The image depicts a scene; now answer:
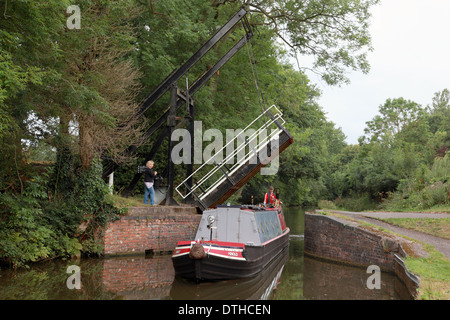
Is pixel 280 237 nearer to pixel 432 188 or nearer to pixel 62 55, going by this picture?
pixel 62 55

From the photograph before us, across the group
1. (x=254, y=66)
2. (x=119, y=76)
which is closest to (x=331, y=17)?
(x=254, y=66)

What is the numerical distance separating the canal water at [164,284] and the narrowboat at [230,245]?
0.94ft

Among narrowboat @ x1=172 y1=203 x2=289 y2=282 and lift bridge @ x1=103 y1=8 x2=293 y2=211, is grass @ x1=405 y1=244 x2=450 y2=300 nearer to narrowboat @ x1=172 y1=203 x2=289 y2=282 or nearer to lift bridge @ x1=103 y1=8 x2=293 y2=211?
narrowboat @ x1=172 y1=203 x2=289 y2=282

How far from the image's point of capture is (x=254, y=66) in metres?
20.4

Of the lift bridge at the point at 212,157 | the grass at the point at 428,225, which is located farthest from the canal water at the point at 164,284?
the lift bridge at the point at 212,157

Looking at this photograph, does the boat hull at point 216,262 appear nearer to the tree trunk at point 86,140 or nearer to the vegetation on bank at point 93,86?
the vegetation on bank at point 93,86

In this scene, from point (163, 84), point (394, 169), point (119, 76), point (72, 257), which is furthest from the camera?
point (394, 169)

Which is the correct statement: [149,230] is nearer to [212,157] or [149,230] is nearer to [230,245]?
[212,157]

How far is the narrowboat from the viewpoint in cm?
959

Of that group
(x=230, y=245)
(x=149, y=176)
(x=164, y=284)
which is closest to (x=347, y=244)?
(x=230, y=245)

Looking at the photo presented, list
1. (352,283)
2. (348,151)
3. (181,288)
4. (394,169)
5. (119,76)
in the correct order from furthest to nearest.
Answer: (348,151) < (394,169) < (119,76) < (352,283) < (181,288)

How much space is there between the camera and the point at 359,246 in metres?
11.8

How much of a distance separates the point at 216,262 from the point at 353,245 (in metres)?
4.56
